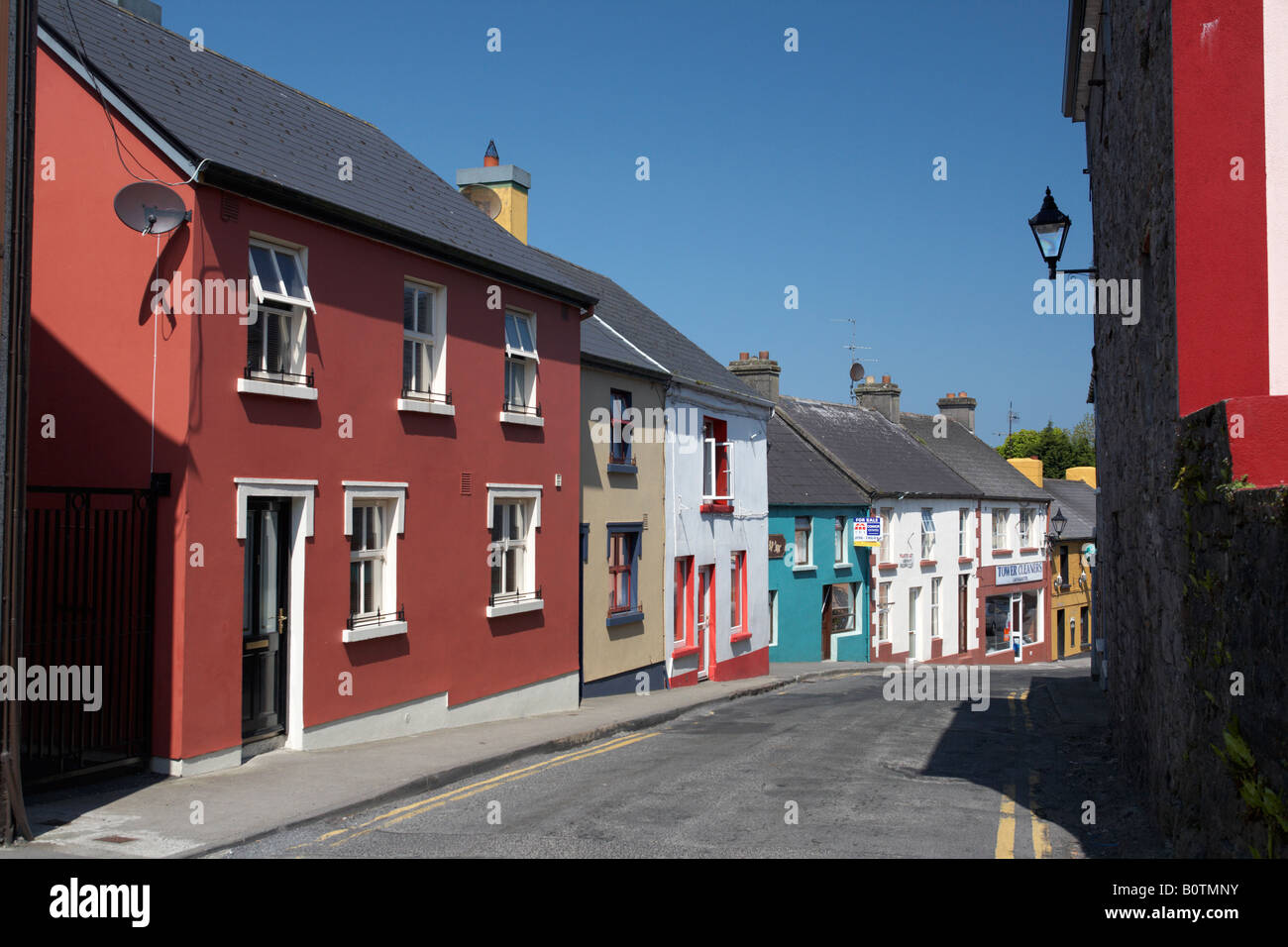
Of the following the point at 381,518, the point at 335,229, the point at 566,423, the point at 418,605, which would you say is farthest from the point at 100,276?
the point at 566,423

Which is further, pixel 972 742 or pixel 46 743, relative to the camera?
pixel 972 742

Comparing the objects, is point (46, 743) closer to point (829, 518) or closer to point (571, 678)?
point (571, 678)

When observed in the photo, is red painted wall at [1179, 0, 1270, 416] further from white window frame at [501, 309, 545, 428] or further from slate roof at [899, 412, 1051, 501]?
slate roof at [899, 412, 1051, 501]

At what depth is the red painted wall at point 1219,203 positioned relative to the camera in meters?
6.93

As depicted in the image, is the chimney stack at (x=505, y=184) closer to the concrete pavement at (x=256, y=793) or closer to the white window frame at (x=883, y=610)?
the concrete pavement at (x=256, y=793)

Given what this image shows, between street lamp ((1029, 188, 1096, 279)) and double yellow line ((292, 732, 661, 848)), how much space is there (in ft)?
27.6

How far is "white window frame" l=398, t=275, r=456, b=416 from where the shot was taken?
1351cm

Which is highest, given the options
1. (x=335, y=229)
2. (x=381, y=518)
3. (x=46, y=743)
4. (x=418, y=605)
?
(x=335, y=229)

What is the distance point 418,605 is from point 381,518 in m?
1.24

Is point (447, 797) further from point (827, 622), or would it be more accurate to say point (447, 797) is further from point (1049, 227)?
point (827, 622)

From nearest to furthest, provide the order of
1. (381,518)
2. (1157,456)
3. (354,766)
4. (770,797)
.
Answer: (1157,456) → (770,797) → (354,766) → (381,518)

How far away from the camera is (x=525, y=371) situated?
53.6ft

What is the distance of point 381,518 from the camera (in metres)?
13.0

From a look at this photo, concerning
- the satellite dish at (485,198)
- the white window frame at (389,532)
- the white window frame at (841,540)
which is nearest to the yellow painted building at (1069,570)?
the white window frame at (841,540)
